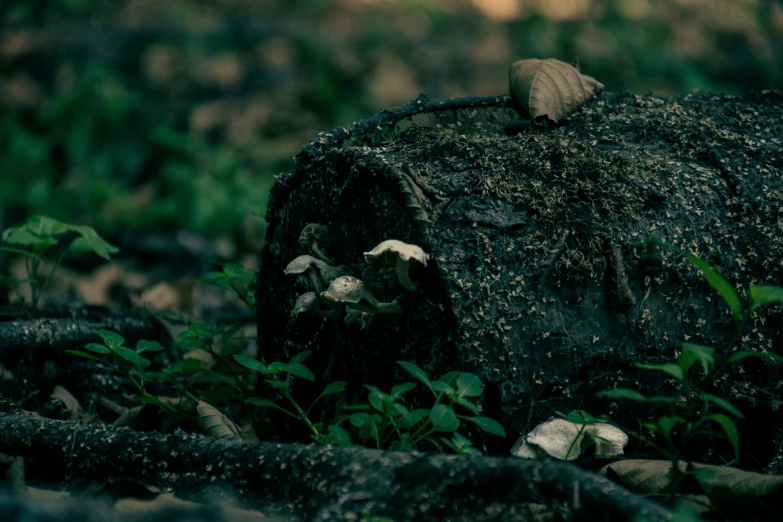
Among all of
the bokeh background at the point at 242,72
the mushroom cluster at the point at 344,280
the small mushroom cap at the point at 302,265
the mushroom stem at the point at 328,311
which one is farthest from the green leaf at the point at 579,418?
the bokeh background at the point at 242,72

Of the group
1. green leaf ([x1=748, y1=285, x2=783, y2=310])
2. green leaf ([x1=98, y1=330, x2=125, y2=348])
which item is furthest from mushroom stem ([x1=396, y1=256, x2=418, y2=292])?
green leaf ([x1=98, y1=330, x2=125, y2=348])

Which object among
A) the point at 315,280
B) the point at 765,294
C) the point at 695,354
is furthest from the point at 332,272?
the point at 765,294

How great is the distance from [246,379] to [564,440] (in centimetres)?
123

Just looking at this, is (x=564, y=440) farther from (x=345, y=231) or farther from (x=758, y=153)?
(x=758, y=153)

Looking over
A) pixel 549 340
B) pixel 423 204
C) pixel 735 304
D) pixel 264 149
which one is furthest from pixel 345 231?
pixel 264 149

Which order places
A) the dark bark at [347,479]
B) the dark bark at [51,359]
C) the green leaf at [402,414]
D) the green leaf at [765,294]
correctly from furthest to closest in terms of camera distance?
the dark bark at [51,359], the green leaf at [402,414], the green leaf at [765,294], the dark bark at [347,479]

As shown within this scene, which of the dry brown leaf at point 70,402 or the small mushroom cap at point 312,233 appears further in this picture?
the dry brown leaf at point 70,402

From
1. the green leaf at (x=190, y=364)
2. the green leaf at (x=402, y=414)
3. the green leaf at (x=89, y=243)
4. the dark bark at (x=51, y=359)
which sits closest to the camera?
the green leaf at (x=402, y=414)

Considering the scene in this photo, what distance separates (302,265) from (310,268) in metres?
0.04

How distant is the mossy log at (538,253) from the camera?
179 centimetres

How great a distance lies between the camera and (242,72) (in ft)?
22.4

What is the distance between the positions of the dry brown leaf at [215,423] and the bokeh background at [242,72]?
326 centimetres

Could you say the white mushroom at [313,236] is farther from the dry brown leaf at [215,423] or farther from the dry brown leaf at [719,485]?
the dry brown leaf at [719,485]

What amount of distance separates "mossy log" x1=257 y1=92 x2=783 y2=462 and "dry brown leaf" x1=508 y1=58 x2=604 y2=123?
0.39 ft
